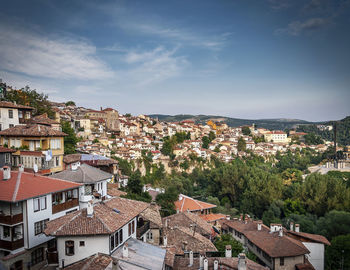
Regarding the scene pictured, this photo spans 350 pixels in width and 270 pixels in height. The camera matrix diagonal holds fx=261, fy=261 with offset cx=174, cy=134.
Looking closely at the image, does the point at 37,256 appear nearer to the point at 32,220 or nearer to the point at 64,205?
the point at 32,220

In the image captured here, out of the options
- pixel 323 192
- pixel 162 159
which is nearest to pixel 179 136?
pixel 162 159

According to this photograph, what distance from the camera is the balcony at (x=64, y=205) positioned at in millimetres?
13720

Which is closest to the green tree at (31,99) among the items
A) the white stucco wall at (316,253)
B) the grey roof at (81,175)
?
the grey roof at (81,175)

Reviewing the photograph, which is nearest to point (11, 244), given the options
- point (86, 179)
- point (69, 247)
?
point (69, 247)

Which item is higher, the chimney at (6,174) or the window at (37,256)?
the chimney at (6,174)

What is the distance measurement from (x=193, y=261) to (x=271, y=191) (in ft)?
90.4

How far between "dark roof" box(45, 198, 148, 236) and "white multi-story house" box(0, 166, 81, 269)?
131cm

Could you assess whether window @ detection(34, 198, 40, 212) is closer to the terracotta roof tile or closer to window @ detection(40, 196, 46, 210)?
window @ detection(40, 196, 46, 210)

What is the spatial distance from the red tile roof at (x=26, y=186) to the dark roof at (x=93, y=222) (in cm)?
179

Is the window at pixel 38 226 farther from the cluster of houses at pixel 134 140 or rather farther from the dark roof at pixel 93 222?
the cluster of houses at pixel 134 140

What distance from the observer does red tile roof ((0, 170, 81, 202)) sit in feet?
38.2

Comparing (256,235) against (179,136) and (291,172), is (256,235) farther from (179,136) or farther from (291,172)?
(179,136)

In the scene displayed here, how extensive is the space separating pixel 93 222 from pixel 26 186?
13.7ft

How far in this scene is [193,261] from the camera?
14570 millimetres
